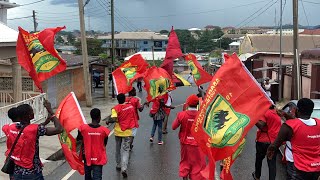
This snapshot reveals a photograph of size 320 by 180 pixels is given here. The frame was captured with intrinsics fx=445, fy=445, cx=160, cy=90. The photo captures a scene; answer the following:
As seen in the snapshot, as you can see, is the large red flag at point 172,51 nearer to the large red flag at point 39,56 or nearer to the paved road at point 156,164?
the paved road at point 156,164

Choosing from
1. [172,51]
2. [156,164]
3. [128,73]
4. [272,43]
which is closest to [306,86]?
[172,51]

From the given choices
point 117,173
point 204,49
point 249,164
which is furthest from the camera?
point 204,49

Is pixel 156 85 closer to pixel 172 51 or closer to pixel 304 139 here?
pixel 172 51

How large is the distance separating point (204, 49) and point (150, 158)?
10765 cm

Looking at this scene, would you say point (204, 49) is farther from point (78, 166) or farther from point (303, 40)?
point (78, 166)

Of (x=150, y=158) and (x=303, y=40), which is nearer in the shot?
(x=150, y=158)

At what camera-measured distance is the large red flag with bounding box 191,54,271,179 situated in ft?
17.2

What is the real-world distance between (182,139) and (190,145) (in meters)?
0.17

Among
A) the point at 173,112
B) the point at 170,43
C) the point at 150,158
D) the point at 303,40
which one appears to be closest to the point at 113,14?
the point at 173,112

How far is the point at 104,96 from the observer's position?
27.2 metres

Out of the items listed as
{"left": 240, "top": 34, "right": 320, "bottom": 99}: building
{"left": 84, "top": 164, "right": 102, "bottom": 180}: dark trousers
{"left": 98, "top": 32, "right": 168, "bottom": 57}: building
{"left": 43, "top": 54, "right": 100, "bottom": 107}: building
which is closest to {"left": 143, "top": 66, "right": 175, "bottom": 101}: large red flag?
{"left": 84, "top": 164, "right": 102, "bottom": 180}: dark trousers

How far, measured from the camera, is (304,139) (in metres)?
5.33

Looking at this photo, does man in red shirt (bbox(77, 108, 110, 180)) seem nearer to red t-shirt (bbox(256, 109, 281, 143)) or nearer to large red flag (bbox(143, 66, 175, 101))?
red t-shirt (bbox(256, 109, 281, 143))

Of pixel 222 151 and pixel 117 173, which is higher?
pixel 222 151
